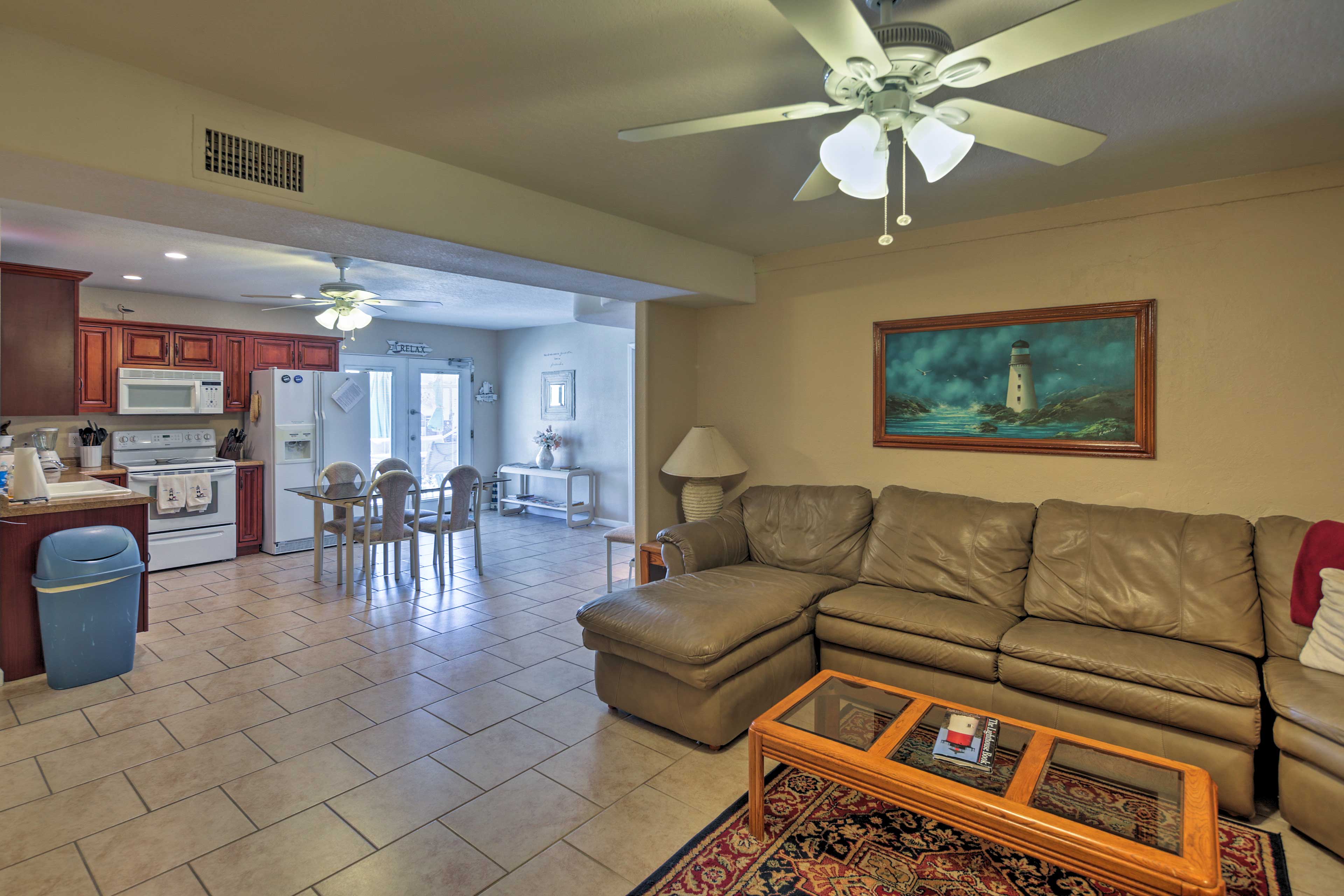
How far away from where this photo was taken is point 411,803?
2463 millimetres

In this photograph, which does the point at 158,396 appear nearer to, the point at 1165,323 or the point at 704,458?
the point at 704,458

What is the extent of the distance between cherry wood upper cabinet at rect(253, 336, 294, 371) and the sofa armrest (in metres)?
5.12

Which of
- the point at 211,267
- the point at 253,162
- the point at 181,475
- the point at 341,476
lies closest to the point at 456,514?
the point at 341,476

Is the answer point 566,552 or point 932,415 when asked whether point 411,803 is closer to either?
point 932,415

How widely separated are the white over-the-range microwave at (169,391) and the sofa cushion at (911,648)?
601cm

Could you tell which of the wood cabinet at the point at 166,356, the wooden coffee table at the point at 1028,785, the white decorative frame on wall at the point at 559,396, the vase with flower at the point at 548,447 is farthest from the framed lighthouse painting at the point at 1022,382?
the wood cabinet at the point at 166,356

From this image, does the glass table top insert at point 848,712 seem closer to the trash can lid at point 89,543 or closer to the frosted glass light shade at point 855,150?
the frosted glass light shade at point 855,150

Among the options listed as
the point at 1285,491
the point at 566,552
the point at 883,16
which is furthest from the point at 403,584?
the point at 1285,491


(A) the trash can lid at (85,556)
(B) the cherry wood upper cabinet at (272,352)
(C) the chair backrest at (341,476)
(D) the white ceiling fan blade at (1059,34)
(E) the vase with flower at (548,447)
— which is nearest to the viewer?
(D) the white ceiling fan blade at (1059,34)

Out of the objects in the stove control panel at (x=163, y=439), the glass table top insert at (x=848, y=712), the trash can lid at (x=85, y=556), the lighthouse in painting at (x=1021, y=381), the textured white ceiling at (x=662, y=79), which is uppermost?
the textured white ceiling at (x=662, y=79)

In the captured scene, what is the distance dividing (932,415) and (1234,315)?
1386 mm

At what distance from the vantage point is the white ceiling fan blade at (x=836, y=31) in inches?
49.8

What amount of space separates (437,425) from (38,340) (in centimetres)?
427

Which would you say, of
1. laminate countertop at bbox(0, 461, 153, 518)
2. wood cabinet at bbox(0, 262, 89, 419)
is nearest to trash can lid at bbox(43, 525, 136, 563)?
laminate countertop at bbox(0, 461, 153, 518)
